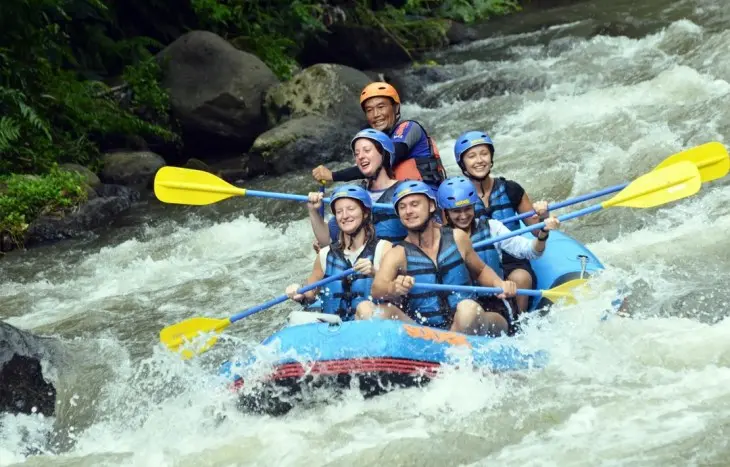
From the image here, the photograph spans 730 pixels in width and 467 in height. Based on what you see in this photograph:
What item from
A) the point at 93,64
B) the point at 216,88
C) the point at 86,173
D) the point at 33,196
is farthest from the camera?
the point at 93,64

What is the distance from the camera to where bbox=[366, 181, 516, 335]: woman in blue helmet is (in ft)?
16.5

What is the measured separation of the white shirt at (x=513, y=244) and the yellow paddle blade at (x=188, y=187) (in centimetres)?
170

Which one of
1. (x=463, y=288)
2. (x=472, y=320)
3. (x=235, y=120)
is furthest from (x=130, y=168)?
(x=472, y=320)

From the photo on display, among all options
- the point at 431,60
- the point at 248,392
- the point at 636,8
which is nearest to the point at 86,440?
the point at 248,392

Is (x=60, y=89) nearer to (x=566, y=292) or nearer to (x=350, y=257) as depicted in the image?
(x=350, y=257)

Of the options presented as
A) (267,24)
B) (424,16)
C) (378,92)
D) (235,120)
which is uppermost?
(424,16)

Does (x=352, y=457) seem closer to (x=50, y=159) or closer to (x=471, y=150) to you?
(x=471, y=150)

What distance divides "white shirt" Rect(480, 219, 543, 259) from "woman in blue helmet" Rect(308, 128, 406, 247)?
1.53 feet

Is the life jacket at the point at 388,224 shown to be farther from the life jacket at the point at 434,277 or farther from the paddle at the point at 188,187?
the paddle at the point at 188,187

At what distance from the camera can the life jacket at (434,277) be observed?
513cm

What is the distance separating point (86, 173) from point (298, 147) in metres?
2.01

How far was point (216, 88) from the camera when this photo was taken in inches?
456

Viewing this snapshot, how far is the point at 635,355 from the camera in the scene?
484 centimetres

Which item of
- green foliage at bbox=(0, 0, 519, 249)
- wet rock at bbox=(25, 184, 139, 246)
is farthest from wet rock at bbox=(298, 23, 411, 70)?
wet rock at bbox=(25, 184, 139, 246)
